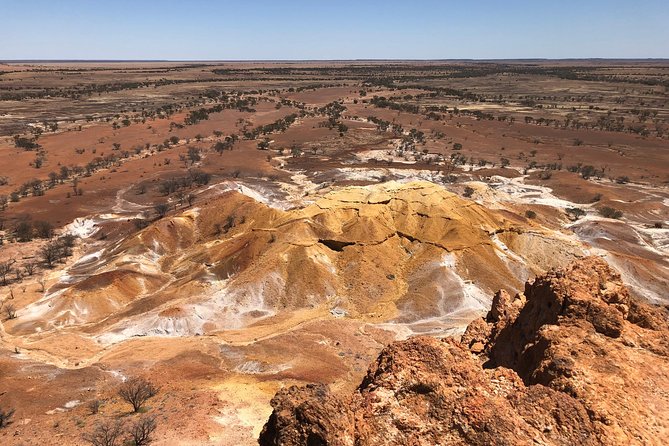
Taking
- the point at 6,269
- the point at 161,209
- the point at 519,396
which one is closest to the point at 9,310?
the point at 6,269

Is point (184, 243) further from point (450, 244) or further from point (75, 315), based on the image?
point (450, 244)

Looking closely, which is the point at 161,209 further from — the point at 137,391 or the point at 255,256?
the point at 137,391

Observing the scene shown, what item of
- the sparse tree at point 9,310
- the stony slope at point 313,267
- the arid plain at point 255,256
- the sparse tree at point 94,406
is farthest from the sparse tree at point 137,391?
the sparse tree at point 9,310

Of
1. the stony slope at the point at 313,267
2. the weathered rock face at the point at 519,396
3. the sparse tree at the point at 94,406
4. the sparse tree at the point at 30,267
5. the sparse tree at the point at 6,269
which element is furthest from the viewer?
the sparse tree at the point at 30,267

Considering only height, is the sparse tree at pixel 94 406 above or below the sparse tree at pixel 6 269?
above

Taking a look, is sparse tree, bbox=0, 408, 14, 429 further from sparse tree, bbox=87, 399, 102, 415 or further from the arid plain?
sparse tree, bbox=87, 399, 102, 415

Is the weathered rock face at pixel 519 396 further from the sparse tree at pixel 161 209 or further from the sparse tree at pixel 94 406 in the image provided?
the sparse tree at pixel 161 209

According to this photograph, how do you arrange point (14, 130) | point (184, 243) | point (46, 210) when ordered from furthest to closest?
point (14, 130) → point (46, 210) → point (184, 243)

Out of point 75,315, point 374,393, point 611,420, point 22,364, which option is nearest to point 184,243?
point 75,315
